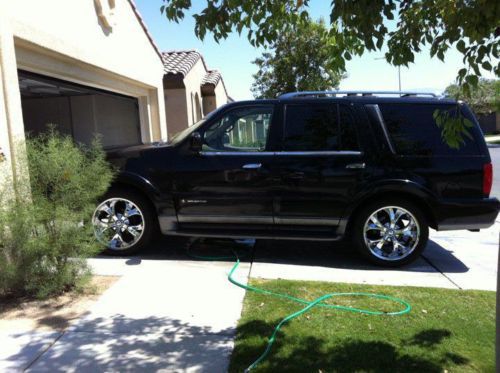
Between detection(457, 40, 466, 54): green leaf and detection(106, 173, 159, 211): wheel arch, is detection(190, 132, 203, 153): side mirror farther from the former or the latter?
detection(457, 40, 466, 54): green leaf

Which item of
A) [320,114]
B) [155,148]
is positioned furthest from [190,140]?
[320,114]

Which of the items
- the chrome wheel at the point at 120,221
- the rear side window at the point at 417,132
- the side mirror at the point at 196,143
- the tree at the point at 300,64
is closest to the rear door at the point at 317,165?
the rear side window at the point at 417,132

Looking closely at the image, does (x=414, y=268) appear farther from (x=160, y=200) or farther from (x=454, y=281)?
(x=160, y=200)

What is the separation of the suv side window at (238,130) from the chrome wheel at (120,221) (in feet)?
3.97

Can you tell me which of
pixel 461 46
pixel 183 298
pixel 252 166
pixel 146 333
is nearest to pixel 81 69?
pixel 252 166

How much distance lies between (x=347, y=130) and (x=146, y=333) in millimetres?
3391

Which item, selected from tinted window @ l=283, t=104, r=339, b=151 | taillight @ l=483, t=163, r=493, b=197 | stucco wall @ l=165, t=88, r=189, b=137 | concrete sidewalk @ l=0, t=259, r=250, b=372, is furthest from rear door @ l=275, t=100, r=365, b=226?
stucco wall @ l=165, t=88, r=189, b=137

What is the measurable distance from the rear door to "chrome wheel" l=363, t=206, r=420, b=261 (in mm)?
428

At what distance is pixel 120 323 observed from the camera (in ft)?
13.6

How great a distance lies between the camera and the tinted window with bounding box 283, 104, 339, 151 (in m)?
6.00

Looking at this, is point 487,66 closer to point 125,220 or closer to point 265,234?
point 265,234

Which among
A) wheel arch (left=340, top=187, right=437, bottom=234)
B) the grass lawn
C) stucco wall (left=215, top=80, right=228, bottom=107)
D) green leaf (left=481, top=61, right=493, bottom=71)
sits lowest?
the grass lawn

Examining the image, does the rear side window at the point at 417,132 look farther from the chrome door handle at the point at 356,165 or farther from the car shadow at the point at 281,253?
the car shadow at the point at 281,253

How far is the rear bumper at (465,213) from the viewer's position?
228 inches
